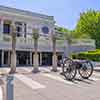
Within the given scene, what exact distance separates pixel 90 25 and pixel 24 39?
1829cm

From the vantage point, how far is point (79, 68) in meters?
15.5

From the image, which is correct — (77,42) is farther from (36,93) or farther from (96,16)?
(36,93)

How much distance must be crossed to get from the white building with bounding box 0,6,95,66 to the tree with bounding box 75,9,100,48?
33.8ft

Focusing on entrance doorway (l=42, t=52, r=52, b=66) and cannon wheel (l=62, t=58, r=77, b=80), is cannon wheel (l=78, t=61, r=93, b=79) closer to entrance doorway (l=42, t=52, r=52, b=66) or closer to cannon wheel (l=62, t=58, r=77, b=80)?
cannon wheel (l=62, t=58, r=77, b=80)

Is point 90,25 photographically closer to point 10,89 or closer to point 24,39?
point 24,39

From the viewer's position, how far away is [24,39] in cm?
3164

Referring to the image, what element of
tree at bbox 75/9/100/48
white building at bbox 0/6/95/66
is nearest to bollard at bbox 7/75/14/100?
white building at bbox 0/6/95/66

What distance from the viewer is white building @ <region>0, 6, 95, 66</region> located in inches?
1233

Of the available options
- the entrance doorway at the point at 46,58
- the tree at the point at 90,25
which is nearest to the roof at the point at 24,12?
the entrance doorway at the point at 46,58

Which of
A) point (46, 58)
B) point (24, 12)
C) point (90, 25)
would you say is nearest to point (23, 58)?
point (46, 58)

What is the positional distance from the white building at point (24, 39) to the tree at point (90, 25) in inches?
406

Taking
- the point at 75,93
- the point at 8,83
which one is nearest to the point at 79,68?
the point at 75,93

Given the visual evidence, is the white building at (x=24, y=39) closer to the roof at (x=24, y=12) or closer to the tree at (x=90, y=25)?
the roof at (x=24, y=12)

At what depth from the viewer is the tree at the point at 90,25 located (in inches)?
1750
